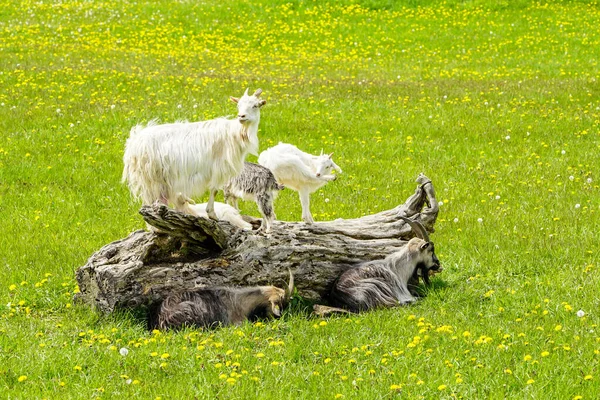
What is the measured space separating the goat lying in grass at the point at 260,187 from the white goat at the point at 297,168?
0.85 meters

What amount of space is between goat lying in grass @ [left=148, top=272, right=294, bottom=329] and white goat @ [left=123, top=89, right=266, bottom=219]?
3.21 feet

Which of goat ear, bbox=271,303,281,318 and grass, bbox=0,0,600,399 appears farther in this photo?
goat ear, bbox=271,303,281,318

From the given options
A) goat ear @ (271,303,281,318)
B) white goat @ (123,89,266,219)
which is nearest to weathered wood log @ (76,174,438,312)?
goat ear @ (271,303,281,318)

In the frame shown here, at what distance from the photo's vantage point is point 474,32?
28.0 meters

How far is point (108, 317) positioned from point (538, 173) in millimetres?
8767

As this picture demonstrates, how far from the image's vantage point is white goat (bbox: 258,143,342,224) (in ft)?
33.1

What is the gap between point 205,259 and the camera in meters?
8.62

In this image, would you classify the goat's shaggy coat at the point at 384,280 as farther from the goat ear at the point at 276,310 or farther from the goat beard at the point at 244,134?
the goat beard at the point at 244,134

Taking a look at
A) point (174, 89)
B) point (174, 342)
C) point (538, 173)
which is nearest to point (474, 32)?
point (174, 89)

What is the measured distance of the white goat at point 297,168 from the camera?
10086 mm

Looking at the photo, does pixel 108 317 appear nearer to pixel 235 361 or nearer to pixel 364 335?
pixel 235 361

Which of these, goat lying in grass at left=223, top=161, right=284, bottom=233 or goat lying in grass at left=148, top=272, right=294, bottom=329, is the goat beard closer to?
goat lying in grass at left=223, top=161, right=284, bottom=233

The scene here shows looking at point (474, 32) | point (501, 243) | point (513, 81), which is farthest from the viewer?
point (474, 32)

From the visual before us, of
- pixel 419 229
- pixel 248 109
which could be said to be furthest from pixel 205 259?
pixel 419 229
